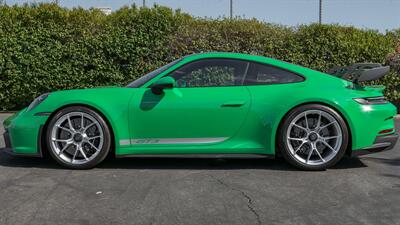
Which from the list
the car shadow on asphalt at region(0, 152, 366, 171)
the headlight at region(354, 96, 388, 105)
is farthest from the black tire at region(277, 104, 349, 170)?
the headlight at region(354, 96, 388, 105)

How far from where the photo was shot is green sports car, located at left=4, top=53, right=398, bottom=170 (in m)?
5.13

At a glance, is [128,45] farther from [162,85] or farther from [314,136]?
[314,136]

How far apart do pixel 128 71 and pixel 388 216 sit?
764 cm

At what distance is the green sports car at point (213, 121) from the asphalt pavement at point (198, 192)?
211 millimetres

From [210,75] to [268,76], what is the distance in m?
0.60

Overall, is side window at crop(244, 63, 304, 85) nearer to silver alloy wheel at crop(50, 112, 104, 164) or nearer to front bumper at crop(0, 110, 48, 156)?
silver alloy wheel at crop(50, 112, 104, 164)

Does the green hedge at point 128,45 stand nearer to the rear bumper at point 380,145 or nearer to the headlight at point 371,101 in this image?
the headlight at point 371,101

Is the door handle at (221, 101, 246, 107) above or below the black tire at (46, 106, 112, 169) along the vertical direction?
above

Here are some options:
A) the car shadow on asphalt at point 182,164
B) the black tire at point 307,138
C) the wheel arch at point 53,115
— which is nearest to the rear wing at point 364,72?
the black tire at point 307,138

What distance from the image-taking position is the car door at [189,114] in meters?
5.13

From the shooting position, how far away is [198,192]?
4.38 m

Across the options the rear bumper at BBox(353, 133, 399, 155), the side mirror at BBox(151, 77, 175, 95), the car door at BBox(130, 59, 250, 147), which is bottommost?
the rear bumper at BBox(353, 133, 399, 155)

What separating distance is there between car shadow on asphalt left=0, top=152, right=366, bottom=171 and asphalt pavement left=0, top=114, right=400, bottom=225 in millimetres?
11

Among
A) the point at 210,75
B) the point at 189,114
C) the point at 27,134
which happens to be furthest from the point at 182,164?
the point at 27,134
